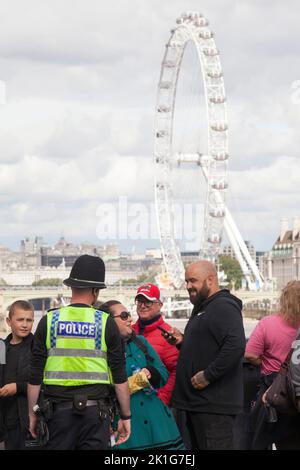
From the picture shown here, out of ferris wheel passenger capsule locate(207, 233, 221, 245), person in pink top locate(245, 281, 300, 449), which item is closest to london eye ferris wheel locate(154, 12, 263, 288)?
ferris wheel passenger capsule locate(207, 233, 221, 245)

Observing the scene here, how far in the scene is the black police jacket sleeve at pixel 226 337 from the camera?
6809 millimetres

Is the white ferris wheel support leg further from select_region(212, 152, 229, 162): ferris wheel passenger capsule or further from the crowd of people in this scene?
the crowd of people

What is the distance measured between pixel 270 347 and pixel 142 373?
1214 millimetres

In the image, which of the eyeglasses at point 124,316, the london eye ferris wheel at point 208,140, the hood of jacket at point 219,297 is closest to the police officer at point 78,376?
the eyeglasses at point 124,316

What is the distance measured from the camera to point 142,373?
6664 mm

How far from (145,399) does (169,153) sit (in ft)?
208

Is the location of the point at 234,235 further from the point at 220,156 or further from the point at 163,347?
the point at 163,347

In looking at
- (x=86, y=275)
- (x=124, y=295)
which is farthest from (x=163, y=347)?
(x=124, y=295)

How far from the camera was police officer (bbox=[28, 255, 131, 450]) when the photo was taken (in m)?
5.94

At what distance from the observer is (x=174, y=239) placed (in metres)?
74.6

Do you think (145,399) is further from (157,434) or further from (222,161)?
(222,161)

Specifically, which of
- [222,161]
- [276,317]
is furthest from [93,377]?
[222,161]

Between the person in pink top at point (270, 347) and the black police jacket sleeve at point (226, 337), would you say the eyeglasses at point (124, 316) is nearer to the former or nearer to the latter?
the black police jacket sleeve at point (226, 337)

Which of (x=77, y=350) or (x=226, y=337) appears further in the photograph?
(x=226, y=337)
